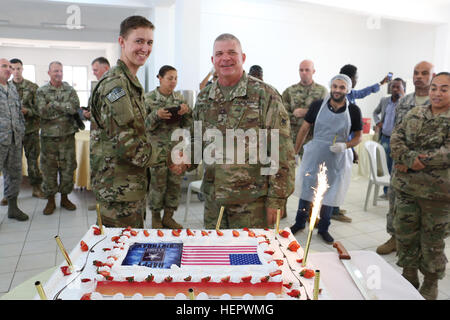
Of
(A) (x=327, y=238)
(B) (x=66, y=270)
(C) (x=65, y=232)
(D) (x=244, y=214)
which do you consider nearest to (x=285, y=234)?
(D) (x=244, y=214)

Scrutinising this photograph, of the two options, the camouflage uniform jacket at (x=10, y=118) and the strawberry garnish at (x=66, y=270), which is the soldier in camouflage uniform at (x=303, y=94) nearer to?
the camouflage uniform jacket at (x=10, y=118)

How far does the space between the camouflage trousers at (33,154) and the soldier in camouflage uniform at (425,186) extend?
4578 mm

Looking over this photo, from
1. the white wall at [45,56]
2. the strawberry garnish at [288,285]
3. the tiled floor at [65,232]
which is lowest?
the tiled floor at [65,232]

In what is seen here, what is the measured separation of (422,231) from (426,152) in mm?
567

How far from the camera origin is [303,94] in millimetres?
4230

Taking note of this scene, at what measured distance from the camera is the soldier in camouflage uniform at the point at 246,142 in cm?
189

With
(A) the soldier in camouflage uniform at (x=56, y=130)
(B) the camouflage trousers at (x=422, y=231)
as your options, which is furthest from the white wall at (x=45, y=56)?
(B) the camouflage trousers at (x=422, y=231)

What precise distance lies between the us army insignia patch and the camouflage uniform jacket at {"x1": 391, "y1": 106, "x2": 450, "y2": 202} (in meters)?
1.91

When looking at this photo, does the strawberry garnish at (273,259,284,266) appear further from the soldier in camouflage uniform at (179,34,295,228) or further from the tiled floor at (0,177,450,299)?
the tiled floor at (0,177,450,299)

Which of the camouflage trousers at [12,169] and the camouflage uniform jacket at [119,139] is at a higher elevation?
the camouflage uniform jacket at [119,139]
